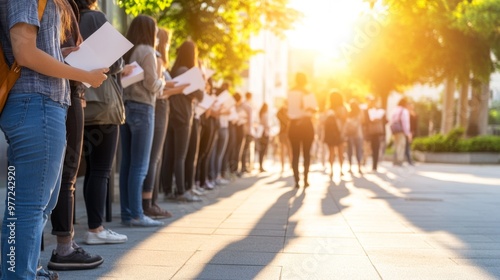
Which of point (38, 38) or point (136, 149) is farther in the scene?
point (136, 149)

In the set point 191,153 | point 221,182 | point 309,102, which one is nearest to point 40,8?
point 191,153

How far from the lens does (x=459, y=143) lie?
85.4 ft

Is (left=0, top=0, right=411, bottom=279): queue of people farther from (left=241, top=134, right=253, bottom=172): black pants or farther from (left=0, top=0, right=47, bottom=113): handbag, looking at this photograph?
(left=241, top=134, right=253, bottom=172): black pants

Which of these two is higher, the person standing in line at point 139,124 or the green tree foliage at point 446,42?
the green tree foliage at point 446,42

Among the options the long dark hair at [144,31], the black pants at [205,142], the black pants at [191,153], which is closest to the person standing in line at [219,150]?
the black pants at [205,142]

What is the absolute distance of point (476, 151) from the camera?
2567cm

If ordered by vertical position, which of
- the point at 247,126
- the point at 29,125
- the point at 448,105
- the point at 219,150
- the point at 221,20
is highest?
the point at 221,20

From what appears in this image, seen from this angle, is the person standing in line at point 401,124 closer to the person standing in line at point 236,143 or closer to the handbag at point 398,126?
the handbag at point 398,126

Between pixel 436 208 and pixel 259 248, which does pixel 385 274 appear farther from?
pixel 436 208

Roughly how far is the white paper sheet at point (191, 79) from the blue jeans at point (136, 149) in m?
1.23

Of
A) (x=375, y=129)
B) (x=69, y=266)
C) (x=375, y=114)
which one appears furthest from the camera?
(x=375, y=114)

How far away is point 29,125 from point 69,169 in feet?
4.61

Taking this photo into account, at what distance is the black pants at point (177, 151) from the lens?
29.7 feet

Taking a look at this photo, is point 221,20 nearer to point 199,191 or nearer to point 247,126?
point 247,126
